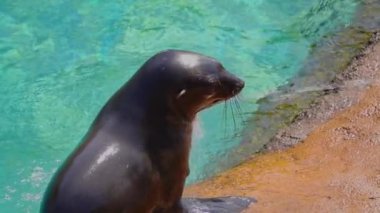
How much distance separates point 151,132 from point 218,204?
2.37ft

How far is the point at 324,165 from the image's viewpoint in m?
4.81

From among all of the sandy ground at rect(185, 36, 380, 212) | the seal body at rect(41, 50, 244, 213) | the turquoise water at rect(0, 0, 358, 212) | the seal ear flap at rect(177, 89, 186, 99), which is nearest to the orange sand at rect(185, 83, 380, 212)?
the sandy ground at rect(185, 36, 380, 212)

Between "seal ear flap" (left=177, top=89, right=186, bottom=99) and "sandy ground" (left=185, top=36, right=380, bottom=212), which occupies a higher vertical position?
"seal ear flap" (left=177, top=89, right=186, bottom=99)

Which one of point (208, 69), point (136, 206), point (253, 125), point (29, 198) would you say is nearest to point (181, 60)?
point (208, 69)

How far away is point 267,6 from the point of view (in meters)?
9.23

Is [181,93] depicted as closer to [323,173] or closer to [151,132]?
[151,132]

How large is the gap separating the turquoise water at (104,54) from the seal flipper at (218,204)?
157 centimetres

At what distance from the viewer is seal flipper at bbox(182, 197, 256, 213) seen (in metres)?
4.44

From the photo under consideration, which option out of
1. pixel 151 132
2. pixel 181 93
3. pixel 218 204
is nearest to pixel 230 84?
pixel 181 93

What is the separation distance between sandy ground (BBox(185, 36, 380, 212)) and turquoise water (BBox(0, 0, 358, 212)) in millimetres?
996

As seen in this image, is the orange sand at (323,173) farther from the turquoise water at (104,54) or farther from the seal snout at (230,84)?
the turquoise water at (104,54)

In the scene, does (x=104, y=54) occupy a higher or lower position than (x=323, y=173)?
lower

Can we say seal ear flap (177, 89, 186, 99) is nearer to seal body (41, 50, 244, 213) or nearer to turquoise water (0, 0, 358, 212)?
seal body (41, 50, 244, 213)

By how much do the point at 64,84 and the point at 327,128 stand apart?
11.7 ft
